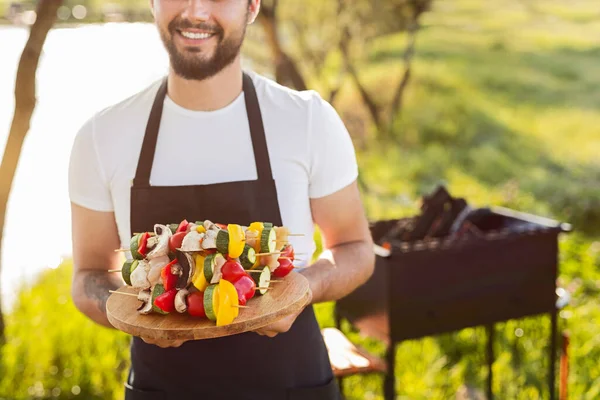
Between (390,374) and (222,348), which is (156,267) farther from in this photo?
(390,374)

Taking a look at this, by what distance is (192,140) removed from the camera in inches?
85.6

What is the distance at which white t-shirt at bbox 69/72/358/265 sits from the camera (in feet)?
7.11

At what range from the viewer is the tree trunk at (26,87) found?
3873mm

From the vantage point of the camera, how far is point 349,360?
11.0 feet

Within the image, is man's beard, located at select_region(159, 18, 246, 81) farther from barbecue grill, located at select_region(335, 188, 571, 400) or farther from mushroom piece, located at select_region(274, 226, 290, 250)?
barbecue grill, located at select_region(335, 188, 571, 400)

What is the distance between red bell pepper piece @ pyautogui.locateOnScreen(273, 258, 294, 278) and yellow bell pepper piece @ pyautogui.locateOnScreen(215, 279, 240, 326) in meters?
0.26

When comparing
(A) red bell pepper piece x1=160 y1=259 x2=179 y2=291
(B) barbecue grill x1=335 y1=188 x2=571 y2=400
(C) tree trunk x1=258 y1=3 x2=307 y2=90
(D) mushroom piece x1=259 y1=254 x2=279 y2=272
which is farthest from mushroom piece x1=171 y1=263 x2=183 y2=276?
(C) tree trunk x1=258 y1=3 x2=307 y2=90

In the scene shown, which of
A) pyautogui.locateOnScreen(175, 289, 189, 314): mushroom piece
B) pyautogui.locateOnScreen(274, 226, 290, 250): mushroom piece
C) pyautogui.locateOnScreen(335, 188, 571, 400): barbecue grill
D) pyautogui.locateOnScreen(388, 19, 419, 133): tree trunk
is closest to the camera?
pyautogui.locateOnScreen(175, 289, 189, 314): mushroom piece

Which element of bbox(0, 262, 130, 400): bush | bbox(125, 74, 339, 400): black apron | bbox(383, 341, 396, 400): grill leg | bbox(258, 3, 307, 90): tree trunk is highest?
bbox(258, 3, 307, 90): tree trunk

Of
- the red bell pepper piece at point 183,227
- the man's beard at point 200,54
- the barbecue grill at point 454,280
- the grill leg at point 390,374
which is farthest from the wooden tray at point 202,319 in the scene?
the grill leg at point 390,374

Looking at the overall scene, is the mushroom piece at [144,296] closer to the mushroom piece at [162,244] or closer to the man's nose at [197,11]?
the mushroom piece at [162,244]

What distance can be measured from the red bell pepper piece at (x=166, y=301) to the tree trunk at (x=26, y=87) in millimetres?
2706

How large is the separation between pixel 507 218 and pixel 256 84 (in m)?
2.31

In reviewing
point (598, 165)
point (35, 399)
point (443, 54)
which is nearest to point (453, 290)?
point (35, 399)
